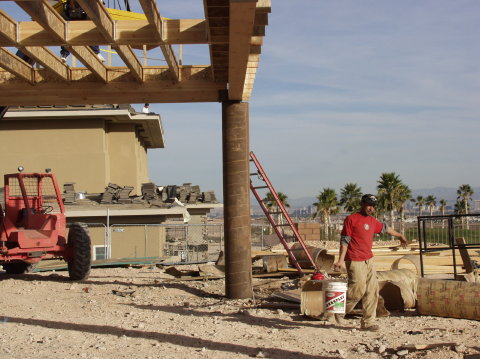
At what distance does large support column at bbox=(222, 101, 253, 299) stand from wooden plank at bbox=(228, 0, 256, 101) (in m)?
0.73

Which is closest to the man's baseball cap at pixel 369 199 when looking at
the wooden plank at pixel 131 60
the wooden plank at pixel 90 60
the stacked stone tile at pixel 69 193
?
the wooden plank at pixel 131 60

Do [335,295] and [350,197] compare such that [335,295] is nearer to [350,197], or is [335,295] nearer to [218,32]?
[218,32]

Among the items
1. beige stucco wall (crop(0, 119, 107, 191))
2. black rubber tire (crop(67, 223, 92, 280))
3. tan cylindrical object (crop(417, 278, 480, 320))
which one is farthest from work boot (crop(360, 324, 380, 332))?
beige stucco wall (crop(0, 119, 107, 191))

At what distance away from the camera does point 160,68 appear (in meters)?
12.2

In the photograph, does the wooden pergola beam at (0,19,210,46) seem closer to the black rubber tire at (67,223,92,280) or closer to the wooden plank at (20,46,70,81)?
the wooden plank at (20,46,70,81)

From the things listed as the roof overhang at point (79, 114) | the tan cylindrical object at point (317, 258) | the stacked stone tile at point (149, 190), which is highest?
the roof overhang at point (79, 114)

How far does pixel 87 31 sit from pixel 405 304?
20.6 feet

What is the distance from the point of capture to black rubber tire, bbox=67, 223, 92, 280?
574 inches

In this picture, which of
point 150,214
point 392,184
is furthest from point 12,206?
point 392,184

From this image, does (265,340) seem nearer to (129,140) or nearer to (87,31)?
(87,31)

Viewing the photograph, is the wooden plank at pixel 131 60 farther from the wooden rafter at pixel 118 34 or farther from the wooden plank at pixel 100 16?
the wooden plank at pixel 100 16

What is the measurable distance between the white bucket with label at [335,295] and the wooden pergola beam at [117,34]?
3774 millimetres

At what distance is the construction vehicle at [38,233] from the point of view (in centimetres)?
1405

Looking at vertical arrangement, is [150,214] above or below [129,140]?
below
